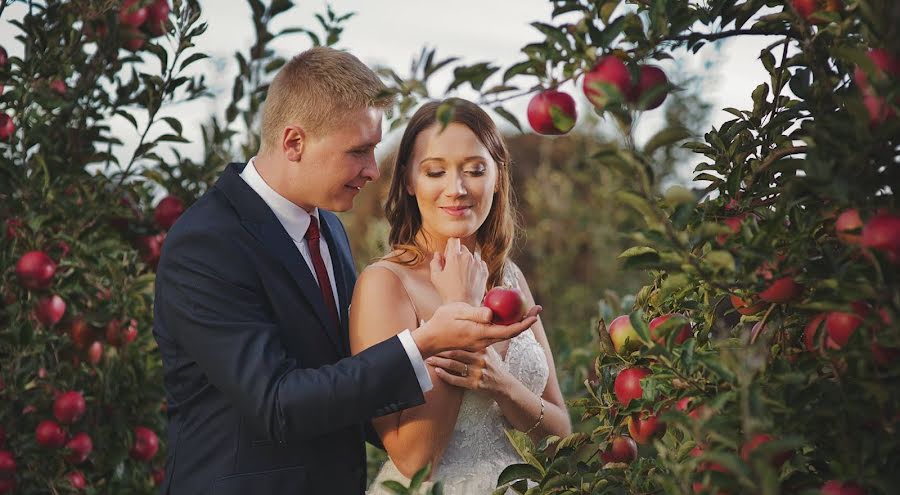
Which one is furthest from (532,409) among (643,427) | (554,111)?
(554,111)

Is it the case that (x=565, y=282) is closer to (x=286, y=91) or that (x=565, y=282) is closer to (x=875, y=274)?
(x=286, y=91)

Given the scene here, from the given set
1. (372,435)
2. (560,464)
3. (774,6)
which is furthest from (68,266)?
(774,6)

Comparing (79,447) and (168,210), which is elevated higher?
(168,210)

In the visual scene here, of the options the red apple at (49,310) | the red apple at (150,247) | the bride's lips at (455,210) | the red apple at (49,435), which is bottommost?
the red apple at (49,435)

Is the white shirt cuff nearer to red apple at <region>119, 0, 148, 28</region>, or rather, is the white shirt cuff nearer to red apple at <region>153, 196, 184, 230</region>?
red apple at <region>153, 196, 184, 230</region>

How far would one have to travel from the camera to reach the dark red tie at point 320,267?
2447mm

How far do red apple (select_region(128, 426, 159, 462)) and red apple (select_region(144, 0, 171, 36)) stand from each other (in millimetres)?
1351

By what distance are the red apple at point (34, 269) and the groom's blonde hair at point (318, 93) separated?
0.84 metres

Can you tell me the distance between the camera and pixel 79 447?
2.87 metres

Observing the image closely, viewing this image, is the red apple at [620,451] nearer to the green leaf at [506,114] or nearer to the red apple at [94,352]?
the green leaf at [506,114]

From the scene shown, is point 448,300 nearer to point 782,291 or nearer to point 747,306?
point 747,306

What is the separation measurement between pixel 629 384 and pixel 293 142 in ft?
3.83

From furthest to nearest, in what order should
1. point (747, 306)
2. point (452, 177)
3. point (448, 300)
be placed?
point (452, 177) < point (448, 300) < point (747, 306)

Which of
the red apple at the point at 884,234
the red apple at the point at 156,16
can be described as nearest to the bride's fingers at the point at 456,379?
the red apple at the point at 884,234
